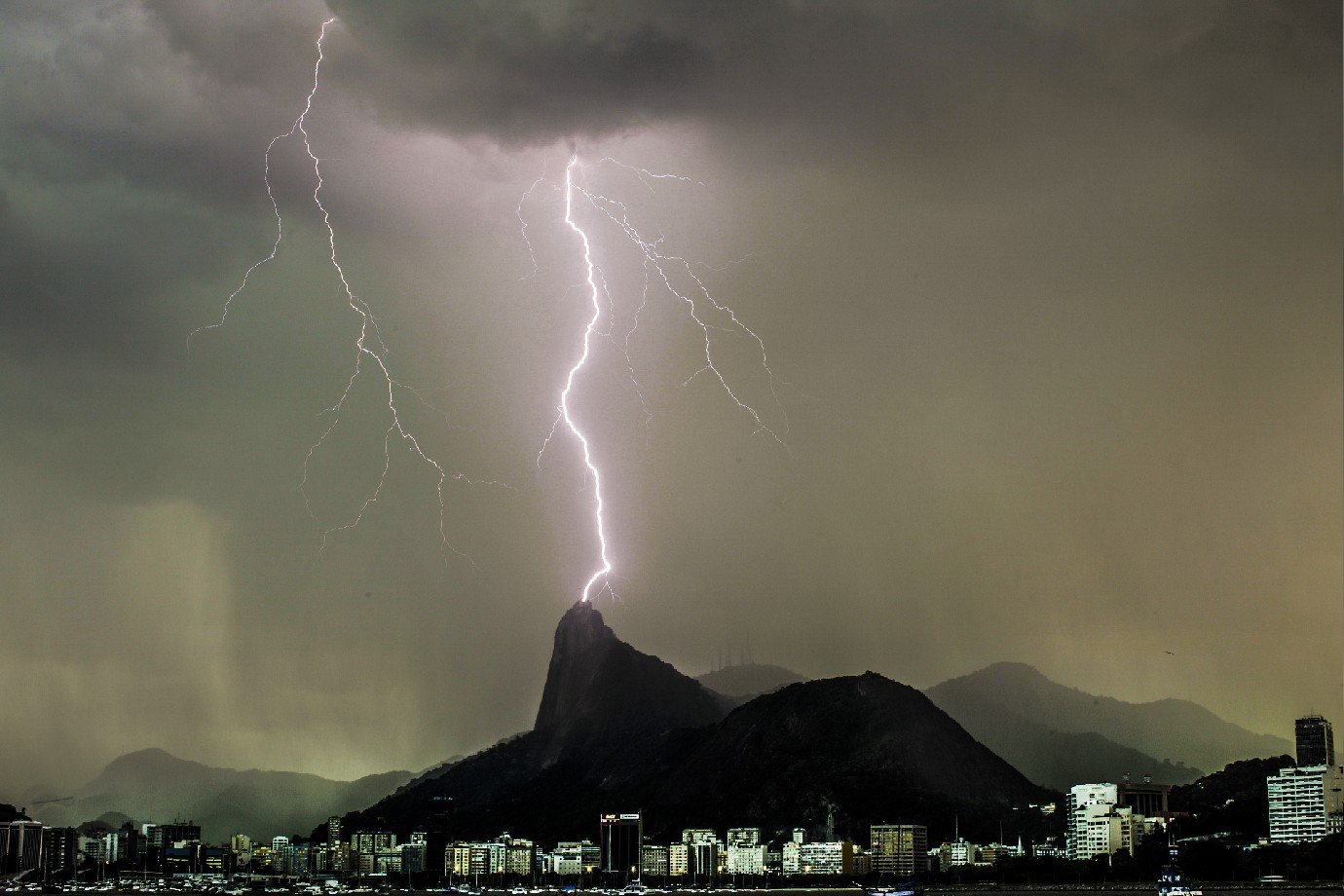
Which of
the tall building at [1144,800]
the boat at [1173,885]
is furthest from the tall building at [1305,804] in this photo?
the boat at [1173,885]

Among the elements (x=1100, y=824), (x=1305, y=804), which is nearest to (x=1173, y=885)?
(x=1305, y=804)

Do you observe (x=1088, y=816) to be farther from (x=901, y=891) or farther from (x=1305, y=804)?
(x=901, y=891)

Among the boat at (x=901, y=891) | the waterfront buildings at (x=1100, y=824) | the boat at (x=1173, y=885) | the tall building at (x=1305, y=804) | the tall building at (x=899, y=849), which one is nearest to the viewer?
the boat at (x=1173, y=885)

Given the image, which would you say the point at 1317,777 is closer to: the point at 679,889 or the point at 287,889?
the point at 679,889

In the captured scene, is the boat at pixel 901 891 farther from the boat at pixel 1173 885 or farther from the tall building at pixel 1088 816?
the tall building at pixel 1088 816

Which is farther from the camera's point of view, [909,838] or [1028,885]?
[909,838]

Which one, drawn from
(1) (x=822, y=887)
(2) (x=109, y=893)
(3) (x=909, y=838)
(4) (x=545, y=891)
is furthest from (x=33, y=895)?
(3) (x=909, y=838)
